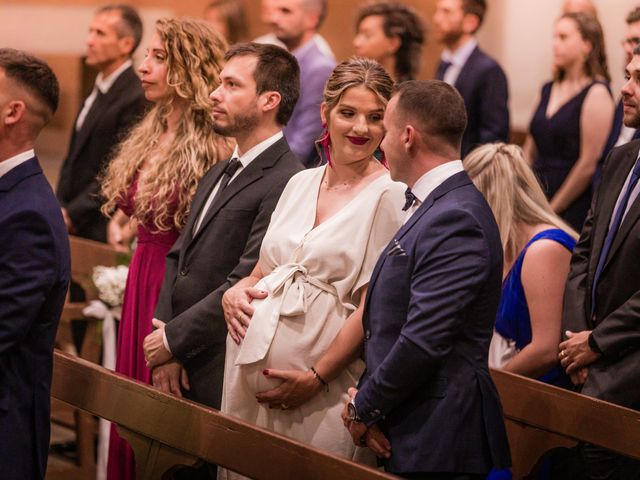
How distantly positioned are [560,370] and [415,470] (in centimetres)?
126

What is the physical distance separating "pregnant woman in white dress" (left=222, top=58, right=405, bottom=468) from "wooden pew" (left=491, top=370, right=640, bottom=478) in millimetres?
567

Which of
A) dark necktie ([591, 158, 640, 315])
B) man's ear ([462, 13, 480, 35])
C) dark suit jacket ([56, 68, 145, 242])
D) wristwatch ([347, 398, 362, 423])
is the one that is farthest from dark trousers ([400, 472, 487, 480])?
man's ear ([462, 13, 480, 35])

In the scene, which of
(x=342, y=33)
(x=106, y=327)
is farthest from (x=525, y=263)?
(x=342, y=33)

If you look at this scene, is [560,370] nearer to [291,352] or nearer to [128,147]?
[291,352]

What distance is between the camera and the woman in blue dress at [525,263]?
397cm

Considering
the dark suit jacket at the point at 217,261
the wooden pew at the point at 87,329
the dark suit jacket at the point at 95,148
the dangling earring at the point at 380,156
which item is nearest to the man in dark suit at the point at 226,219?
the dark suit jacket at the point at 217,261

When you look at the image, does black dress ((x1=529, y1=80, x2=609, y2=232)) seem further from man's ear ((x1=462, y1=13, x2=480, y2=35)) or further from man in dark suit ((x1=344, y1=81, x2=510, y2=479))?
man in dark suit ((x1=344, y1=81, x2=510, y2=479))

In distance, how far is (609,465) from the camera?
12.4 feet

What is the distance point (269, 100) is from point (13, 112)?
3.40ft

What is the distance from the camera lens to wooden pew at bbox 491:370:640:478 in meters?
3.33

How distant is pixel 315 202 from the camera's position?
141 inches

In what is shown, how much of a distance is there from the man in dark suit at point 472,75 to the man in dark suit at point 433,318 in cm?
282

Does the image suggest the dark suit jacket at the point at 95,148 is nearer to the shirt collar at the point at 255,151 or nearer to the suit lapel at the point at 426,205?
the shirt collar at the point at 255,151

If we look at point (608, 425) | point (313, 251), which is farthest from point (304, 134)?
point (608, 425)
